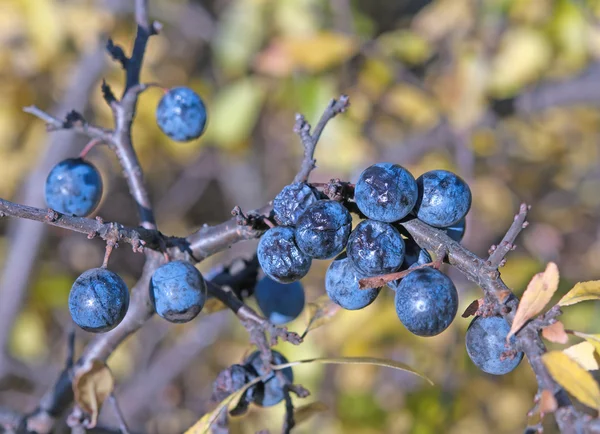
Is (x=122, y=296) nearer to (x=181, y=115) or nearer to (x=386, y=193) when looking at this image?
(x=386, y=193)

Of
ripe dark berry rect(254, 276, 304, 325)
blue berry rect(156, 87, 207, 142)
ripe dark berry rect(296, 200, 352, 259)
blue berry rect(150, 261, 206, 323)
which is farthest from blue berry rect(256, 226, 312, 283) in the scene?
blue berry rect(156, 87, 207, 142)

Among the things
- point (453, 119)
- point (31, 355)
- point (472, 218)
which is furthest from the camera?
point (31, 355)

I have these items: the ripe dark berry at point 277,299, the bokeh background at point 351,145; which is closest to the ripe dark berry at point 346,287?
the ripe dark berry at point 277,299

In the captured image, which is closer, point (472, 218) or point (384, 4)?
point (472, 218)

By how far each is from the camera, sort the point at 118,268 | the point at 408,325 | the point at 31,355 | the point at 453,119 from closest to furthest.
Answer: the point at 408,325 < the point at 453,119 < the point at 31,355 < the point at 118,268

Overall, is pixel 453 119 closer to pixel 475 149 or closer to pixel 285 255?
pixel 475 149

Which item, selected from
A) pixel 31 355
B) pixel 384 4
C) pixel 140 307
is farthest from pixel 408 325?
pixel 384 4

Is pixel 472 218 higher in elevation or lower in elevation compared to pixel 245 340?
higher

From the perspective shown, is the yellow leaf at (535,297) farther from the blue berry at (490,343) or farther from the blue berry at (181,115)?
the blue berry at (181,115)
